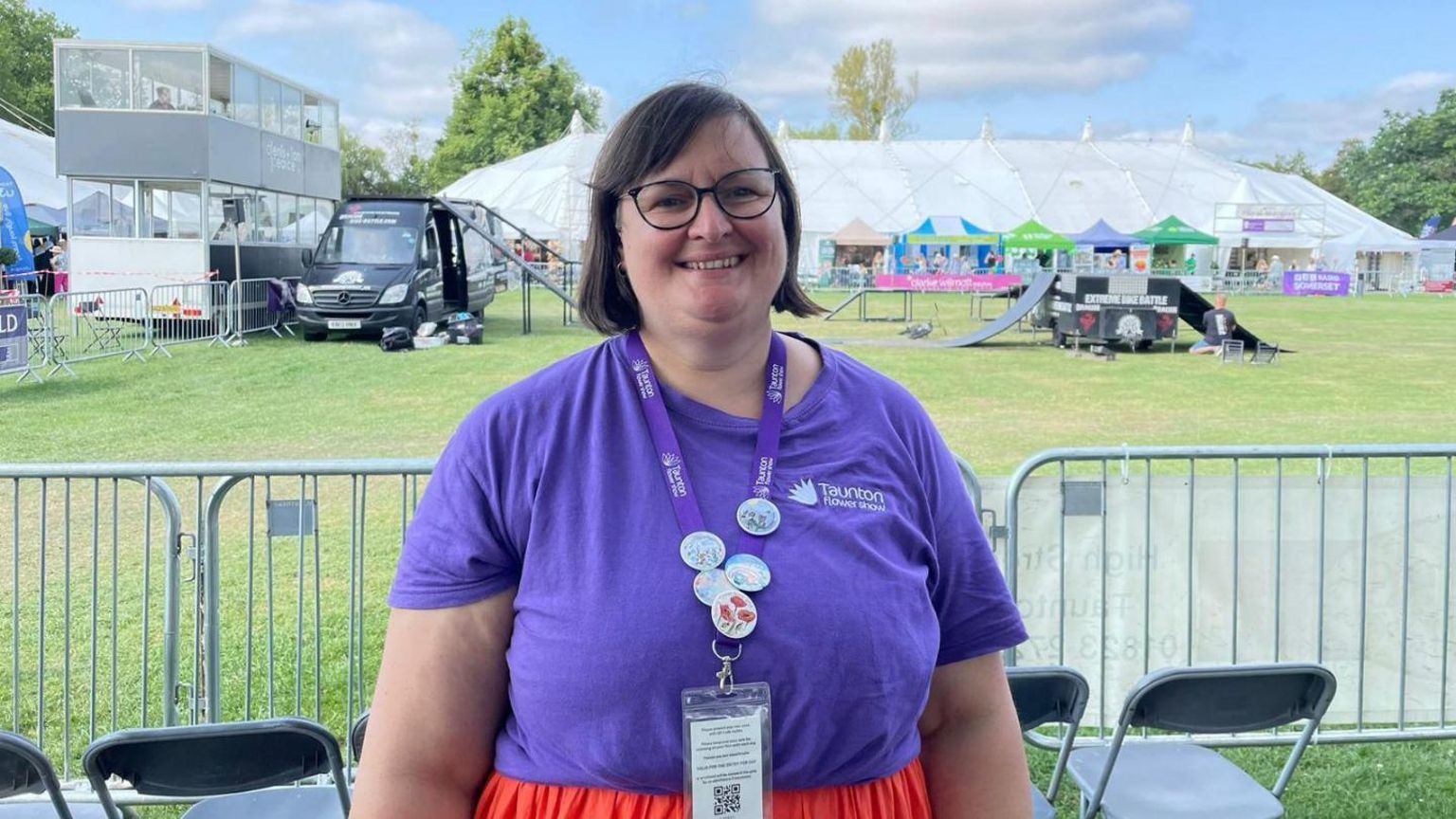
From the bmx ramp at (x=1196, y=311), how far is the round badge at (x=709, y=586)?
2207cm

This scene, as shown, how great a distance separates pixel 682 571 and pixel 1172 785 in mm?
2421

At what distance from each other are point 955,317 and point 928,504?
3053 centimetres

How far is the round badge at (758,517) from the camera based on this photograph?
1755mm

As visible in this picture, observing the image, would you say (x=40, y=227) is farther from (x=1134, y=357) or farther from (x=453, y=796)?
(x=453, y=796)

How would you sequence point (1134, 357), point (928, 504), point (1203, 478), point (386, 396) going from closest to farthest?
point (928, 504)
point (1203, 478)
point (386, 396)
point (1134, 357)

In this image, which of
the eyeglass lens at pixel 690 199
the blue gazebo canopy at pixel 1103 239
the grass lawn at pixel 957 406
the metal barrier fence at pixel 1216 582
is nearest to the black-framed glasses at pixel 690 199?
the eyeglass lens at pixel 690 199

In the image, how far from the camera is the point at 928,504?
1.95 m

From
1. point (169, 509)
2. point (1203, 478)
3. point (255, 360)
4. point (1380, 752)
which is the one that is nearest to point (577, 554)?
point (169, 509)

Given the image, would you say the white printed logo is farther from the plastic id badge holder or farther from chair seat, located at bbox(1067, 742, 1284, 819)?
chair seat, located at bbox(1067, 742, 1284, 819)

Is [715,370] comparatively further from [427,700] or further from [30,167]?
[30,167]

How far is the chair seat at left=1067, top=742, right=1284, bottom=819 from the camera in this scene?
336 centimetres

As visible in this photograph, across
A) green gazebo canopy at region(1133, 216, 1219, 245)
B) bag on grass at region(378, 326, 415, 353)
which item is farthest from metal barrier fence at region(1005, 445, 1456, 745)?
green gazebo canopy at region(1133, 216, 1219, 245)

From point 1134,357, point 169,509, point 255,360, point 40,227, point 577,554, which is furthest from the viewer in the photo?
point 40,227

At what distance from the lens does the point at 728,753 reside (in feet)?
5.59
